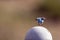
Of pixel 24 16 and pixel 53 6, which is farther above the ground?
pixel 53 6

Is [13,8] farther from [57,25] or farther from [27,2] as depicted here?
[57,25]

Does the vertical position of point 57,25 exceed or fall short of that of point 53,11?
it falls short

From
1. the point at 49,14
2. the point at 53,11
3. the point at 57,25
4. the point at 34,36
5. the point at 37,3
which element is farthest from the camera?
the point at 37,3

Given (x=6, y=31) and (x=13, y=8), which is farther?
(x=13, y=8)

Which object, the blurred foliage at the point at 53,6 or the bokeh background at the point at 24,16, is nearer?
the bokeh background at the point at 24,16

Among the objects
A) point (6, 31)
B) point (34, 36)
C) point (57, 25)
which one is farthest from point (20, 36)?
point (34, 36)

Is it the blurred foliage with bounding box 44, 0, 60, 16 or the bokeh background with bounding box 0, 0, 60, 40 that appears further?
the blurred foliage with bounding box 44, 0, 60, 16

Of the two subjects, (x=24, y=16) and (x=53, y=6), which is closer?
(x=24, y=16)

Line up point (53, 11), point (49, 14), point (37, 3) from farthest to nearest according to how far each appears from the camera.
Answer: point (37, 3) → point (53, 11) → point (49, 14)
